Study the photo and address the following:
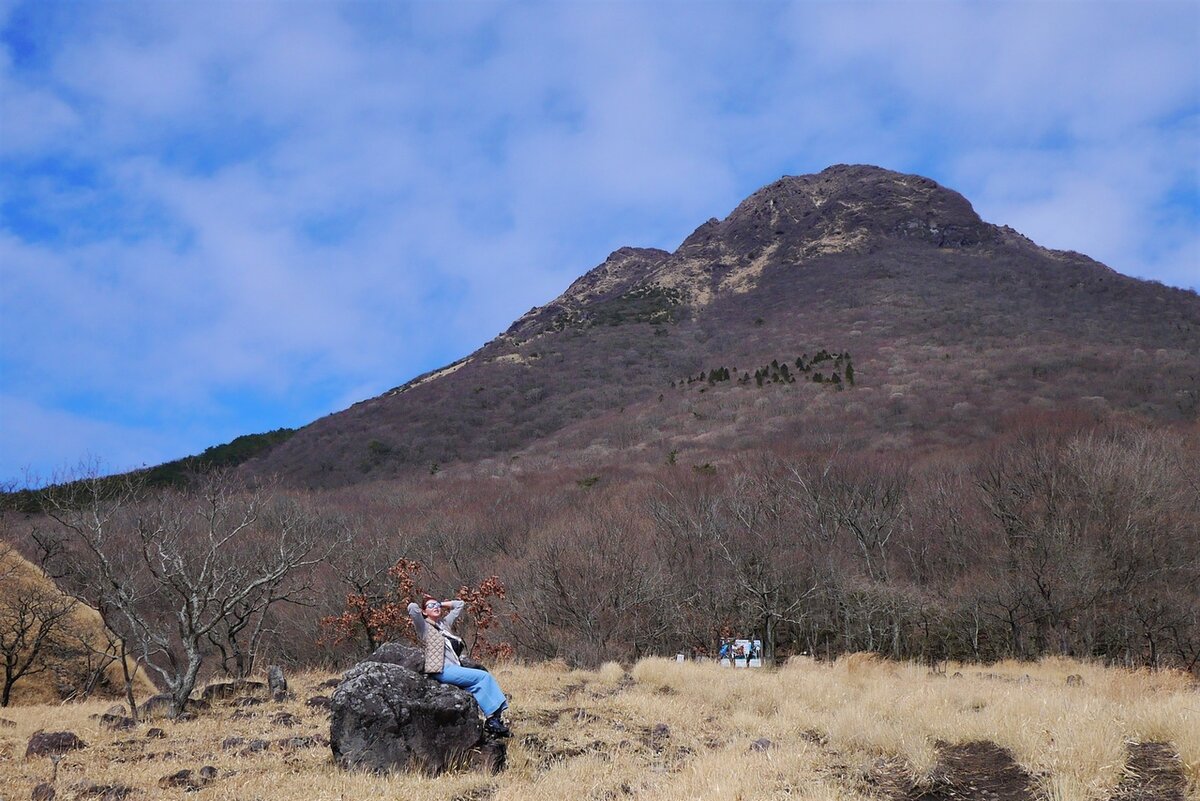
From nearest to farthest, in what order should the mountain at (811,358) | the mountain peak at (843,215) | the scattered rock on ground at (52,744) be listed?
the scattered rock on ground at (52,744) < the mountain at (811,358) < the mountain peak at (843,215)

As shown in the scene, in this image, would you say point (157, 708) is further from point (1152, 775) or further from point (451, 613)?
point (1152, 775)

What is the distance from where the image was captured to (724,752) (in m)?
8.35

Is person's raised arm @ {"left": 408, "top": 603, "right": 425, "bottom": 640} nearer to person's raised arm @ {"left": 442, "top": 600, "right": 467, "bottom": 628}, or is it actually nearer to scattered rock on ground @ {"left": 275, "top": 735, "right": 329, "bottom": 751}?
person's raised arm @ {"left": 442, "top": 600, "right": 467, "bottom": 628}

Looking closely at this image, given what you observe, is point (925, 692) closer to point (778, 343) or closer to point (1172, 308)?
point (778, 343)

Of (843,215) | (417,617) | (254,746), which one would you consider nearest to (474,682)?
(417,617)

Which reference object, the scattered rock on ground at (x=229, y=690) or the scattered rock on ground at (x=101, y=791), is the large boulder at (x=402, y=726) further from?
the scattered rock on ground at (x=229, y=690)

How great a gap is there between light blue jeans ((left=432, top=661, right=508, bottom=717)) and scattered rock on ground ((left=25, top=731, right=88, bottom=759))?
474cm

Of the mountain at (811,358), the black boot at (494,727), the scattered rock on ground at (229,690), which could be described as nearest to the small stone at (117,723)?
the scattered rock on ground at (229,690)

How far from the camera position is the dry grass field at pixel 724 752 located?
6801 mm

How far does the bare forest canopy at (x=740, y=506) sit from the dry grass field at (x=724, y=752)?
2122mm

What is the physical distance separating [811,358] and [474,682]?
2777 inches

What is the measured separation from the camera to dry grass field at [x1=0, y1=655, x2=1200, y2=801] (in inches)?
268

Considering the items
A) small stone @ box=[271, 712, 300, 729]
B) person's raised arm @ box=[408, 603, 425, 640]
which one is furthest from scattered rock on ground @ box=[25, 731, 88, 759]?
person's raised arm @ box=[408, 603, 425, 640]

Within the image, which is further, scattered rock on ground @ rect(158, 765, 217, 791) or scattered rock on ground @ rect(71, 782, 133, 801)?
scattered rock on ground @ rect(158, 765, 217, 791)
